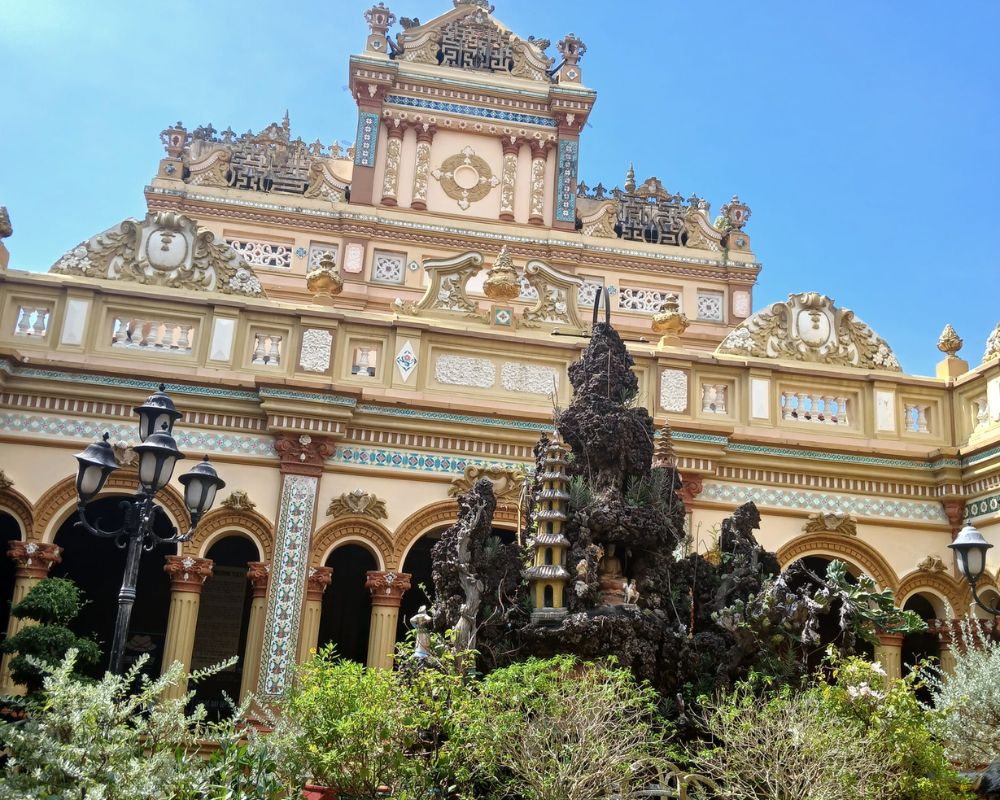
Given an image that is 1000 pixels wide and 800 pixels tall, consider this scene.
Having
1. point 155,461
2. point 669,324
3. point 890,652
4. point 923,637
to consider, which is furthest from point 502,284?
point 923,637

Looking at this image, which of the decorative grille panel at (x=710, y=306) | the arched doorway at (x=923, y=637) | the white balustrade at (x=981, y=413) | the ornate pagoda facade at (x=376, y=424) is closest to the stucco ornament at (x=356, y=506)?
the ornate pagoda facade at (x=376, y=424)

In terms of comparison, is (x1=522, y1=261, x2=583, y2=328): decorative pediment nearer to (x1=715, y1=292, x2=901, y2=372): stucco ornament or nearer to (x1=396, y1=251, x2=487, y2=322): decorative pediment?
(x1=396, y1=251, x2=487, y2=322): decorative pediment

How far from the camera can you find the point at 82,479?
29.0 feet

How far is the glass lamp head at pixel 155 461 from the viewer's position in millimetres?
8805

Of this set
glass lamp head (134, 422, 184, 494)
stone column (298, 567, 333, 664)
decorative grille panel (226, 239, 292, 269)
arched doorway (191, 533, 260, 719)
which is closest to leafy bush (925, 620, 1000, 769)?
stone column (298, 567, 333, 664)

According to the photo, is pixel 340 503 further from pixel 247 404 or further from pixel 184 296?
pixel 184 296

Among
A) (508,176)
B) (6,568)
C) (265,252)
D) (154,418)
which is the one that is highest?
(508,176)

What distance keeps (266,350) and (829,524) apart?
841cm

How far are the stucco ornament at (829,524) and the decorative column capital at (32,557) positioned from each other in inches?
406

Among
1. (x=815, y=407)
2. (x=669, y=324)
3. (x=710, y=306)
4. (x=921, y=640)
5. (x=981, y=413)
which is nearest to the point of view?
(x=981, y=413)

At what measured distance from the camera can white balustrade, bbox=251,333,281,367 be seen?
Answer: 15.0 metres

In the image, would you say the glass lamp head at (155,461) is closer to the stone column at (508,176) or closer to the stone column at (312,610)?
the stone column at (312,610)

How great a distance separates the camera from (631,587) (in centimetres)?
951

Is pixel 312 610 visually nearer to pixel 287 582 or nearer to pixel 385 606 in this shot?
pixel 287 582
